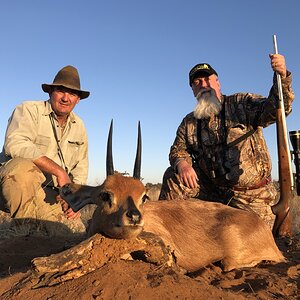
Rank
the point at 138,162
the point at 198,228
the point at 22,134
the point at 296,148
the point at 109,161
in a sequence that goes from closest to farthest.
Result: 1. the point at 109,161
2. the point at 138,162
3. the point at 198,228
4. the point at 296,148
5. the point at 22,134

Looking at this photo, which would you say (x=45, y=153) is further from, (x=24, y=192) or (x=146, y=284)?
(x=146, y=284)

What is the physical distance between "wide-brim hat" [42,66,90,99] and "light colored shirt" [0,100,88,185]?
465 millimetres

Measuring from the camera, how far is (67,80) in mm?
7922

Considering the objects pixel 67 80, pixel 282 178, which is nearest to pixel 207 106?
pixel 282 178

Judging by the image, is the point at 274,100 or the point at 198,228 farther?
the point at 274,100

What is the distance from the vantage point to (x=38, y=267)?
3.50 metres

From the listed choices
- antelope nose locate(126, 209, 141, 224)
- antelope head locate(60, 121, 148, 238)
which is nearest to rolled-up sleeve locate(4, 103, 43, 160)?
antelope head locate(60, 121, 148, 238)

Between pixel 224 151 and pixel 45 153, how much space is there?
368 centimetres

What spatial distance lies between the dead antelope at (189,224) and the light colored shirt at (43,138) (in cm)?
251

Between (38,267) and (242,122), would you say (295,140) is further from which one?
(38,267)

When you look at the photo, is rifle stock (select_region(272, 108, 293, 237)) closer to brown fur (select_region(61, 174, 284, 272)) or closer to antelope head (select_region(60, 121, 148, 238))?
brown fur (select_region(61, 174, 284, 272))

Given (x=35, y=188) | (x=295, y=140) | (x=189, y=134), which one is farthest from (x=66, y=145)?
(x=295, y=140)

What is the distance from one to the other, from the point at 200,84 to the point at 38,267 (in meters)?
6.50

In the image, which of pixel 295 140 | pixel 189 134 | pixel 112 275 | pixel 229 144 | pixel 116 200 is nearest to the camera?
pixel 112 275
